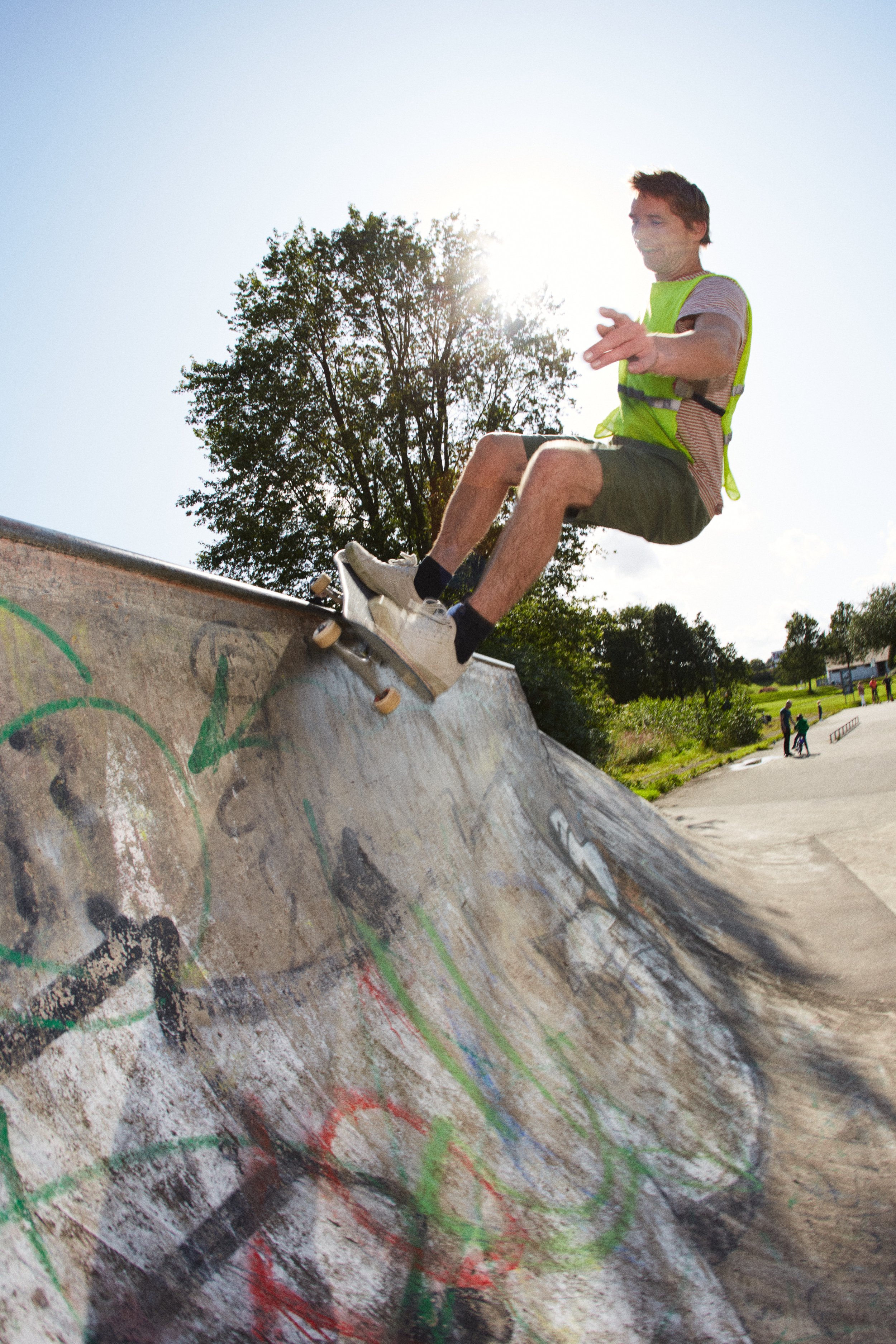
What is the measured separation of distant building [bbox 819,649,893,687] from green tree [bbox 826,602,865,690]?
78 cm

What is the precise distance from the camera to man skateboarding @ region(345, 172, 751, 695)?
7.80 feet

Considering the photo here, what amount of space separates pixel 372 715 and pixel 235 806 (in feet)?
2.66

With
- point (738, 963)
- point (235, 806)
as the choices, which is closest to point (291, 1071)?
point (235, 806)

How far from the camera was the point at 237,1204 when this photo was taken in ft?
4.01

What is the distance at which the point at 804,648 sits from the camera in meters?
100

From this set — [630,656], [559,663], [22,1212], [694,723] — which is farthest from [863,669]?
[22,1212]

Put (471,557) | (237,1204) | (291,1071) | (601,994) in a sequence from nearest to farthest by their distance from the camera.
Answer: (237,1204), (291,1071), (601,994), (471,557)

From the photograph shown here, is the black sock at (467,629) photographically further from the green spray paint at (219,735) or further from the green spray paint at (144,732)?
the green spray paint at (144,732)

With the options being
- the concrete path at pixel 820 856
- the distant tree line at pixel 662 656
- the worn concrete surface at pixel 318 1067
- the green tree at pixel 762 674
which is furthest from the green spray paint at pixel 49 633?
the green tree at pixel 762 674

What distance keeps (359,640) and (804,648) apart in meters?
109

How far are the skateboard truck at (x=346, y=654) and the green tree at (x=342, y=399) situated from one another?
16.4 metres

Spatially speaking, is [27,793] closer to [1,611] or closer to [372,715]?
[1,611]

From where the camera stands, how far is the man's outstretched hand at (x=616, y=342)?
2.25m

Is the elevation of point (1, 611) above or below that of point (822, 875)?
above
